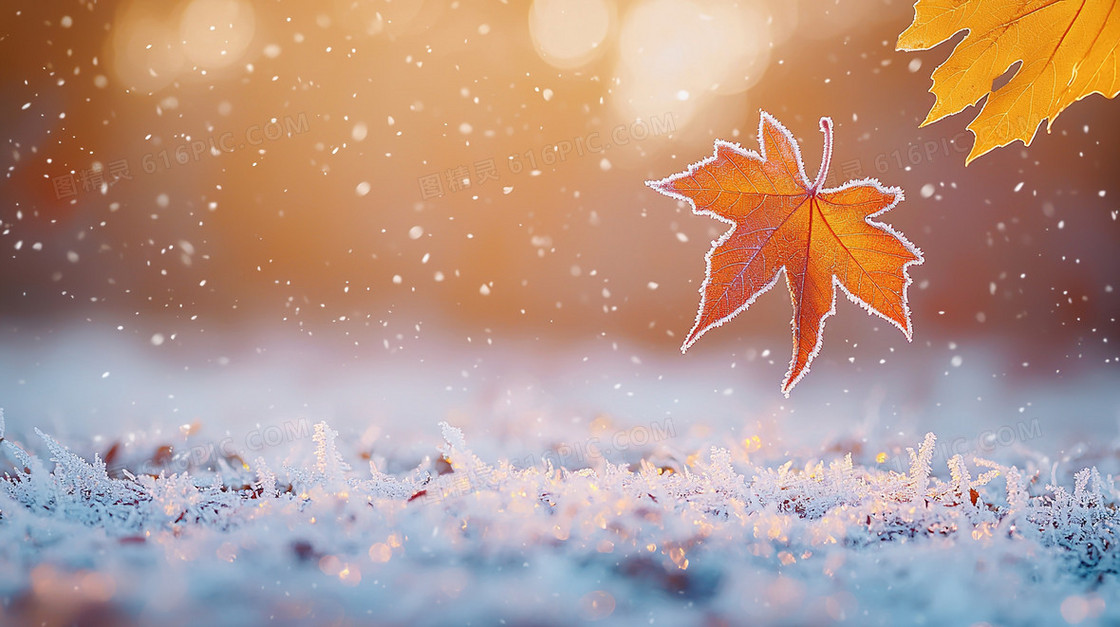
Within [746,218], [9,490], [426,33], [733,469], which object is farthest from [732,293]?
[9,490]

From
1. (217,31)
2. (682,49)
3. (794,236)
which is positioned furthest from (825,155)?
(217,31)

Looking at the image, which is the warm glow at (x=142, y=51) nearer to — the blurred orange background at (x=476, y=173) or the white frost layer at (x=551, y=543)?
the blurred orange background at (x=476, y=173)

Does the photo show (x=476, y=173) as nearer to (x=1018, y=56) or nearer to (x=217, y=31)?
(x=217, y=31)

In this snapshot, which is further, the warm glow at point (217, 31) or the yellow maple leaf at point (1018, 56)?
the warm glow at point (217, 31)

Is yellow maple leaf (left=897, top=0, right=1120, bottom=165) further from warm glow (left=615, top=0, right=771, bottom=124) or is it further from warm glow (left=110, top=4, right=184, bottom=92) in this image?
warm glow (left=110, top=4, right=184, bottom=92)

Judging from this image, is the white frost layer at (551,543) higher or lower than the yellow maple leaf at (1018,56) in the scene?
lower

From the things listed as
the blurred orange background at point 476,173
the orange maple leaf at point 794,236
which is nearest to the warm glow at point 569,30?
the blurred orange background at point 476,173

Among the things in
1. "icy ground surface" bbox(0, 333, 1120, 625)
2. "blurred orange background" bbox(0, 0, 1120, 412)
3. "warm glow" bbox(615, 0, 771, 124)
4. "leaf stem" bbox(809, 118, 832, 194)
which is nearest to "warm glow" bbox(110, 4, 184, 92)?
"blurred orange background" bbox(0, 0, 1120, 412)
